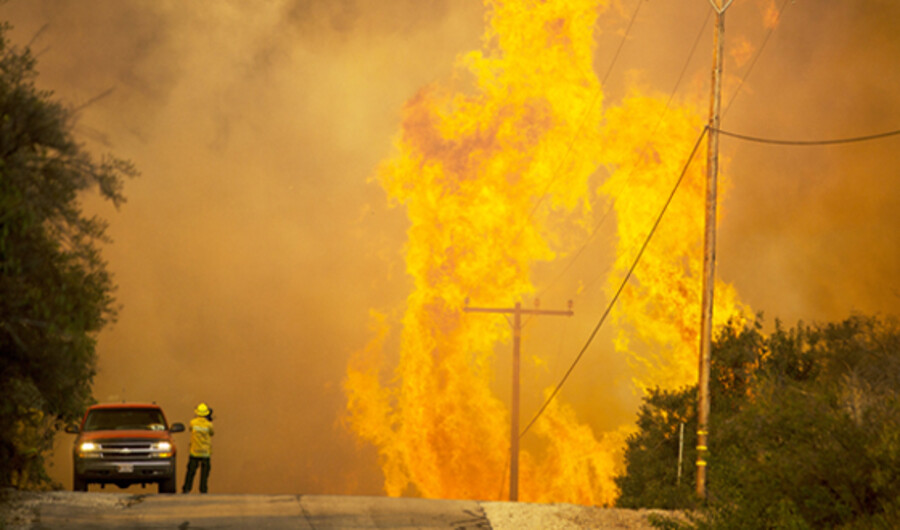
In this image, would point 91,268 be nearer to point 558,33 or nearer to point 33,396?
point 33,396

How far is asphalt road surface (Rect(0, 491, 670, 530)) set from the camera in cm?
1531

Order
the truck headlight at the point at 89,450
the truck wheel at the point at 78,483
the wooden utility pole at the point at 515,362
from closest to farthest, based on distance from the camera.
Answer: the truck headlight at the point at 89,450 → the truck wheel at the point at 78,483 → the wooden utility pole at the point at 515,362

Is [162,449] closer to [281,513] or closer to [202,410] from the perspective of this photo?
[202,410]

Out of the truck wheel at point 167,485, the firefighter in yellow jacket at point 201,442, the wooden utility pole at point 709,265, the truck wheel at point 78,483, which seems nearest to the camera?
the wooden utility pole at point 709,265

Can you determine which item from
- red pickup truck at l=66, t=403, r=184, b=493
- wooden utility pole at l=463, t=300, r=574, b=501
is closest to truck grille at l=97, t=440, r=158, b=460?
red pickup truck at l=66, t=403, r=184, b=493

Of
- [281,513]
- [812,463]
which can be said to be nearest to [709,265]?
[812,463]

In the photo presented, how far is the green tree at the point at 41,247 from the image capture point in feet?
37.2

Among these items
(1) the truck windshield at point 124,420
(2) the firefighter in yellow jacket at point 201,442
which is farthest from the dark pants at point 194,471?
(1) the truck windshield at point 124,420

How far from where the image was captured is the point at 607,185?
4075cm

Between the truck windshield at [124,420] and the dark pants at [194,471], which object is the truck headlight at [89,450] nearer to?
the truck windshield at [124,420]

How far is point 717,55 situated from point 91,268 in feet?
43.1

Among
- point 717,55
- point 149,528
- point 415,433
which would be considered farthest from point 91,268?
point 415,433

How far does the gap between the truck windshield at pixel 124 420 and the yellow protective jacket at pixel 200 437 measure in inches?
26.1

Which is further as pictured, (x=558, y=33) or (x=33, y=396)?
(x=558, y=33)
